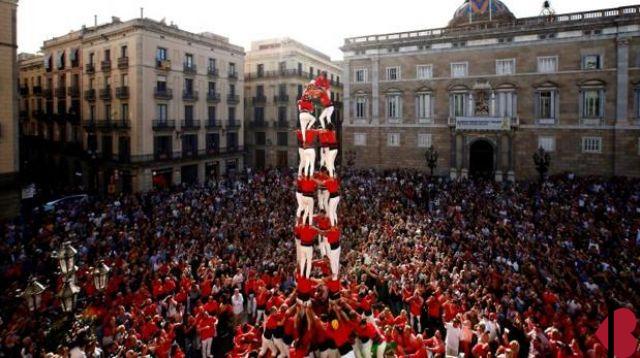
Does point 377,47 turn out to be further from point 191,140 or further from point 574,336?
point 574,336

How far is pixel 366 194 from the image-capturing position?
2473cm

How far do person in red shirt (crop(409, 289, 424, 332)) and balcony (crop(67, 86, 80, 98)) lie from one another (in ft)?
113

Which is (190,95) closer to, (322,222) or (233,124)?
(233,124)

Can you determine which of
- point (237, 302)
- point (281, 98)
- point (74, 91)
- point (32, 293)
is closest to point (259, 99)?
point (281, 98)

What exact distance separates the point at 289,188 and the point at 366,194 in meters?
4.63

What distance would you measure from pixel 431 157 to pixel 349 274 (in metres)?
17.9

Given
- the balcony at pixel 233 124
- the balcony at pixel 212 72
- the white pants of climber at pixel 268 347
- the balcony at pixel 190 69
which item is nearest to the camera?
the white pants of climber at pixel 268 347

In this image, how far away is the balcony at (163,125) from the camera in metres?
32.0

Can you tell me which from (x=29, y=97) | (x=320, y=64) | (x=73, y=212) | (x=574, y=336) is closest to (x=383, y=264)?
(x=574, y=336)

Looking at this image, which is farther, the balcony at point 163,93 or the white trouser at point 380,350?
the balcony at point 163,93

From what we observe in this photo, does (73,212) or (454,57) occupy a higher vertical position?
(454,57)

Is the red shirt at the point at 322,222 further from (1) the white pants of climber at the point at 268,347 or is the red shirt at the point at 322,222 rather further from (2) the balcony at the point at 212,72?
(2) the balcony at the point at 212,72

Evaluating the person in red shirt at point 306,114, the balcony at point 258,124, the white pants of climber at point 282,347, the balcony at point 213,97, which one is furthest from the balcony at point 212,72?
the white pants of climber at point 282,347

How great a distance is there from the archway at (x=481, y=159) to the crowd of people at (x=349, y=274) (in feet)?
18.9
